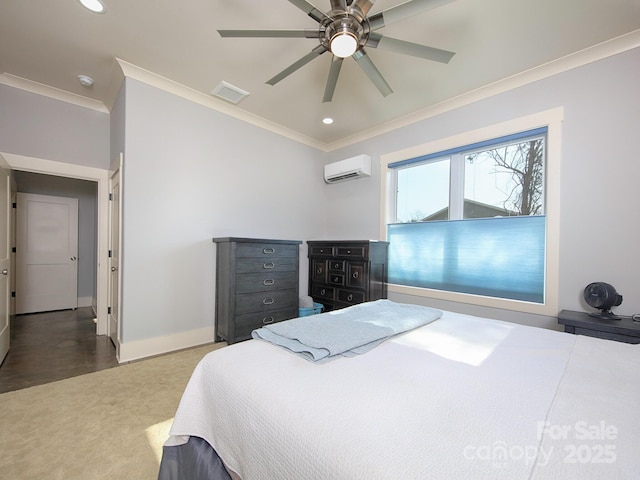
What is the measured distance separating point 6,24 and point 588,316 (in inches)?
196

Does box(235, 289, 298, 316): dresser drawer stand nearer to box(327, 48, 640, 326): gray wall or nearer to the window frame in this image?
the window frame

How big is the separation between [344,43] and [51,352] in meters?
3.84

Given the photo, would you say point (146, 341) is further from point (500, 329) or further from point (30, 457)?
point (500, 329)

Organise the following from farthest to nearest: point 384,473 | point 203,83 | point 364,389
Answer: point 203,83 → point 364,389 → point 384,473

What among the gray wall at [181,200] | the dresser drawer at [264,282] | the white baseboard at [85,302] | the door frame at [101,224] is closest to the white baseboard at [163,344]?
the gray wall at [181,200]

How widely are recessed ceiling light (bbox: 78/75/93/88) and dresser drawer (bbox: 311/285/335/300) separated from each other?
3.39 meters

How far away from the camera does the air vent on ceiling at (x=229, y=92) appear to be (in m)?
2.82

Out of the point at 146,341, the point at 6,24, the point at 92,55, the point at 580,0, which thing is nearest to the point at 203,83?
the point at 92,55

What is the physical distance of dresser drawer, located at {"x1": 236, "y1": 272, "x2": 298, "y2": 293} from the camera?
290 cm

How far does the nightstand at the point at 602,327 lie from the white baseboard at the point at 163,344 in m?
3.32

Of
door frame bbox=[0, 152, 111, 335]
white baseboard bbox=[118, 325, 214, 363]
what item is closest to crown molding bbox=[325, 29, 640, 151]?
white baseboard bbox=[118, 325, 214, 363]

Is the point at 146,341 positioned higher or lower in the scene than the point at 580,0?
lower

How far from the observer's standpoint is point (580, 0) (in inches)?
69.8

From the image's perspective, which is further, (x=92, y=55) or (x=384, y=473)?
(x=92, y=55)
